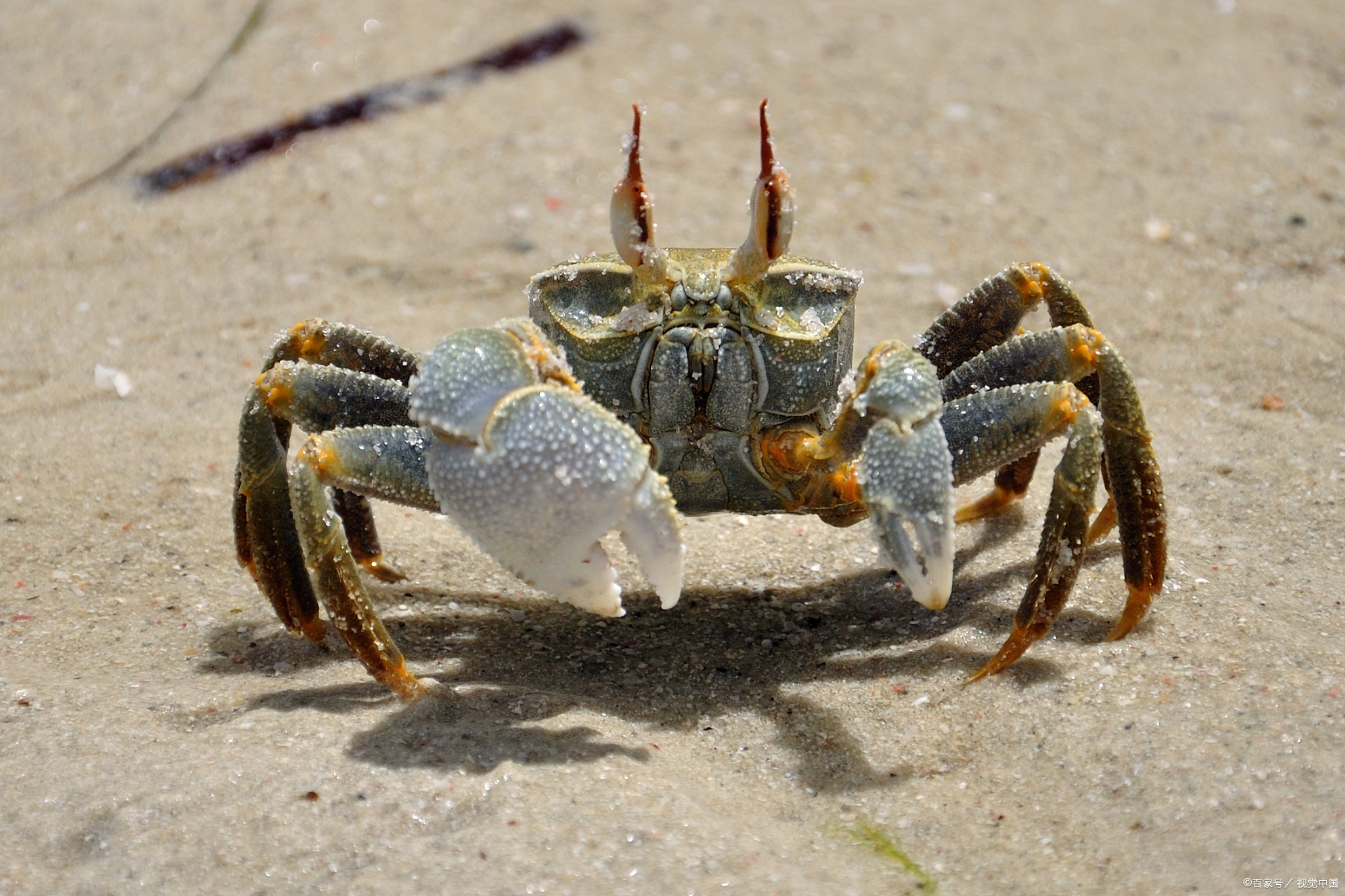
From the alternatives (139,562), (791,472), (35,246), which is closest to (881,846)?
(791,472)

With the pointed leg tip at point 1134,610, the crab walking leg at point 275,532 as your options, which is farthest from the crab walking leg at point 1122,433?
the crab walking leg at point 275,532

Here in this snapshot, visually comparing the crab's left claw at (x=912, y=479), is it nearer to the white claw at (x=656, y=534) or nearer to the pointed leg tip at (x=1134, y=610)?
the white claw at (x=656, y=534)

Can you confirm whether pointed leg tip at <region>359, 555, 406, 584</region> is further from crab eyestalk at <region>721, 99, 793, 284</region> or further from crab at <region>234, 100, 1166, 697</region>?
crab eyestalk at <region>721, 99, 793, 284</region>

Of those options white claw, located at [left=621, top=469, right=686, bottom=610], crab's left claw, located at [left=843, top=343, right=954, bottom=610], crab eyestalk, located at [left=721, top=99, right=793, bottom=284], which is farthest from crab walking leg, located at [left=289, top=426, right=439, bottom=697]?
crab's left claw, located at [left=843, top=343, right=954, bottom=610]

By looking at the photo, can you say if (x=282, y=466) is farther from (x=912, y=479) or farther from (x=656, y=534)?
(x=912, y=479)

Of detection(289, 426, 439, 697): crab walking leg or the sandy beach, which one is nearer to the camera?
the sandy beach
